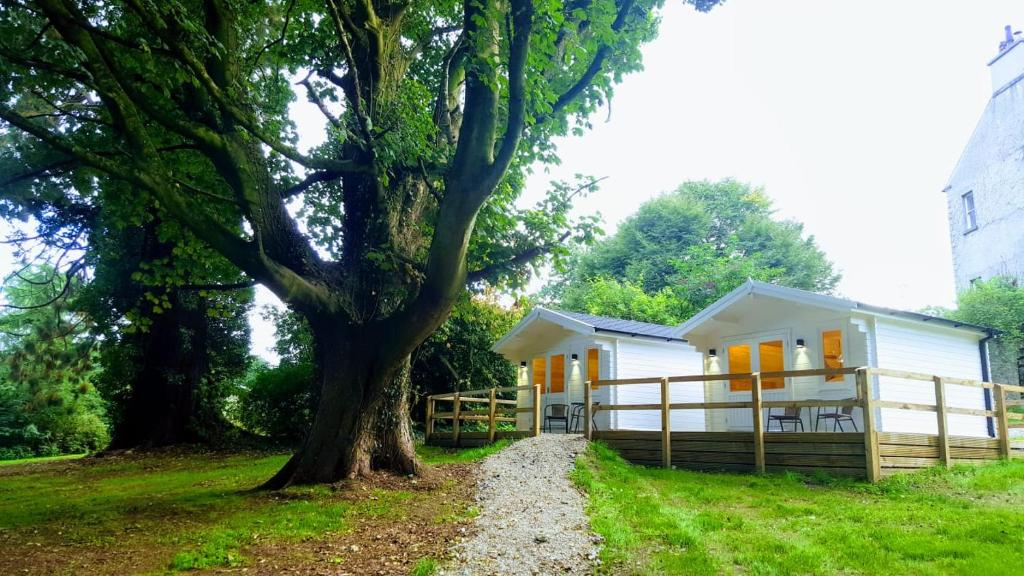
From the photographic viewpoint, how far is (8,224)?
1124 cm

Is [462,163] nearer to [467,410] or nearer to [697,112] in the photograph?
[467,410]

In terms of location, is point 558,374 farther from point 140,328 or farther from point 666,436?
point 140,328

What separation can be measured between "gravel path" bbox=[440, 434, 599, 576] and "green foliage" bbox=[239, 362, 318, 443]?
7.66m

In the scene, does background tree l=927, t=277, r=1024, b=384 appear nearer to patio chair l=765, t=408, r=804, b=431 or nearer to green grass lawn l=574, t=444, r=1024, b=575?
patio chair l=765, t=408, r=804, b=431

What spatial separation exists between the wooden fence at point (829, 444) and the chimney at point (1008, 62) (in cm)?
1610

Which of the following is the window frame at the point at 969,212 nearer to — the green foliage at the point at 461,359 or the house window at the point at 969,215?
the house window at the point at 969,215

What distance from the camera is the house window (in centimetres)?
2259

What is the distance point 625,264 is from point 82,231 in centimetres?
2671

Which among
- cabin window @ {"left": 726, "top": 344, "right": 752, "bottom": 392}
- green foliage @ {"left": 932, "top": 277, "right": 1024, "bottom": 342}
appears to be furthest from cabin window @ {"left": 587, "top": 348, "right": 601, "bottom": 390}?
green foliage @ {"left": 932, "top": 277, "right": 1024, "bottom": 342}

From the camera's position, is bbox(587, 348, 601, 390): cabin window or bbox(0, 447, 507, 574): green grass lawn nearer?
bbox(0, 447, 507, 574): green grass lawn

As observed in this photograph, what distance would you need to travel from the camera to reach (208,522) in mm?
6395

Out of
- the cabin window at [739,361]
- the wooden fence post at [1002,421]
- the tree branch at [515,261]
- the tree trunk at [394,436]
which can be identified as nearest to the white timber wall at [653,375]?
the cabin window at [739,361]

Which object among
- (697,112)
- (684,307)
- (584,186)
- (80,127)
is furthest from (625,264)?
(80,127)

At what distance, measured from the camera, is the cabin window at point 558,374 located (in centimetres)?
1620
